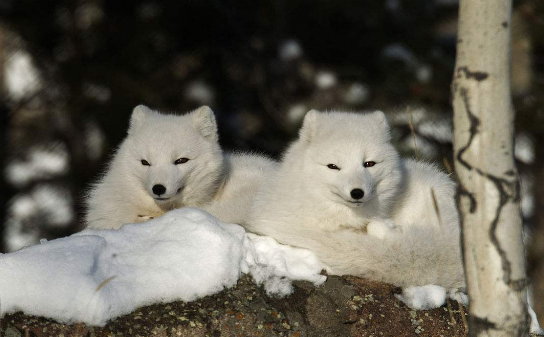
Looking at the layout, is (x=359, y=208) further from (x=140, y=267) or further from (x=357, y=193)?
(x=140, y=267)

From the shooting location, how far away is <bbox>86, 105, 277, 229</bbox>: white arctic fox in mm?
4082

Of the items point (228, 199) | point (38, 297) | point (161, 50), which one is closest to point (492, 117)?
point (38, 297)

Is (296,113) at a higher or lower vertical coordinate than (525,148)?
higher

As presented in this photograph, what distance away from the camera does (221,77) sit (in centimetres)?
714

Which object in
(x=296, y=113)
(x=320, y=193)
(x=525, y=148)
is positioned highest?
(x=320, y=193)

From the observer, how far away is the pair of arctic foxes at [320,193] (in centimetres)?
326

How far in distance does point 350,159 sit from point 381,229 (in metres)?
0.40

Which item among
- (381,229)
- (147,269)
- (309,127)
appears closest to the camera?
(147,269)

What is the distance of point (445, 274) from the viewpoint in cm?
323

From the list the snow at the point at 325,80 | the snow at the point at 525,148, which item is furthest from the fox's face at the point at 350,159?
the snow at the point at 525,148

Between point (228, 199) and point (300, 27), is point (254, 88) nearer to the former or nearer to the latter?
point (300, 27)

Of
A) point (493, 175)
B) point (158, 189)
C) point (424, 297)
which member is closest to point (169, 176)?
point (158, 189)

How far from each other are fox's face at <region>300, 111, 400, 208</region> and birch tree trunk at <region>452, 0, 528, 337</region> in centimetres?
125

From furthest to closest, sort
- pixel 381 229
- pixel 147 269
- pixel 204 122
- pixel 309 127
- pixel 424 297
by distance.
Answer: pixel 204 122
pixel 309 127
pixel 381 229
pixel 424 297
pixel 147 269
